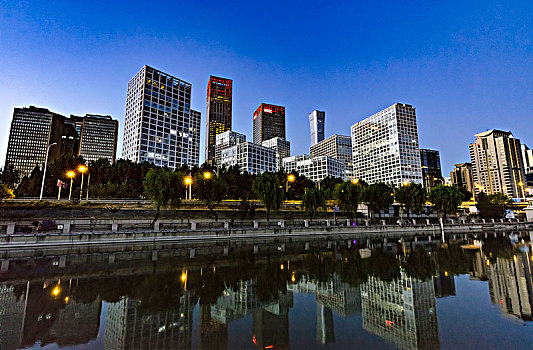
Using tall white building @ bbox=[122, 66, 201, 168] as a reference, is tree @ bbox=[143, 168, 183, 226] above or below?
below

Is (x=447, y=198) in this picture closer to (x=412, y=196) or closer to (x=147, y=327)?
(x=412, y=196)

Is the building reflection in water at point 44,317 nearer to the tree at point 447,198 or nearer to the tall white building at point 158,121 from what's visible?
the tree at point 447,198

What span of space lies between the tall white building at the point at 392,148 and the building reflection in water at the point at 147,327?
15396cm

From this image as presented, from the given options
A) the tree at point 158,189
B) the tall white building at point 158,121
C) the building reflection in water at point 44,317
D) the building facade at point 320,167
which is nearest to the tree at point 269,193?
the tree at point 158,189

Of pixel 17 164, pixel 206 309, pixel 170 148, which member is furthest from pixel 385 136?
pixel 17 164

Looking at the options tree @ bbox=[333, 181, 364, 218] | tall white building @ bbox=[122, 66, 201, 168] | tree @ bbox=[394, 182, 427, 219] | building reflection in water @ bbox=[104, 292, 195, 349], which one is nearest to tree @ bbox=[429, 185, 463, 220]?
tree @ bbox=[394, 182, 427, 219]

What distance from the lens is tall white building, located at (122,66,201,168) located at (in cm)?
13370

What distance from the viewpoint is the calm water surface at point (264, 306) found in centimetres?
724

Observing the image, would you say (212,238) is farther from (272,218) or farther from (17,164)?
(17,164)

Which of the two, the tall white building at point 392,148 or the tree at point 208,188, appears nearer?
the tree at point 208,188

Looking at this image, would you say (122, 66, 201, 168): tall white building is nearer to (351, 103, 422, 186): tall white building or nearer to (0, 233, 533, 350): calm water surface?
(351, 103, 422, 186): tall white building

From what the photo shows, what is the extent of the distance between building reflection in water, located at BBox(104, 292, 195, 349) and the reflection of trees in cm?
1281

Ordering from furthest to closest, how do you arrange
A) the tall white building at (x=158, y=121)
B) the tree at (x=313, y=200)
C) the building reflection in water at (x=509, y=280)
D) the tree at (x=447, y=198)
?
the tall white building at (x=158, y=121), the tree at (x=447, y=198), the tree at (x=313, y=200), the building reflection in water at (x=509, y=280)

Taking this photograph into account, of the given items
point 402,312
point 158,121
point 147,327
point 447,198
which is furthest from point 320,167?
point 147,327
